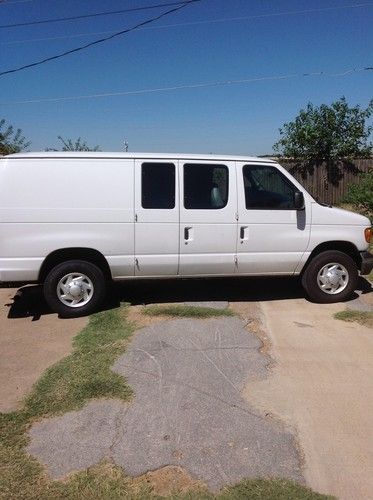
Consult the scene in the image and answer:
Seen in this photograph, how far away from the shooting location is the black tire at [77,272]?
235 inches

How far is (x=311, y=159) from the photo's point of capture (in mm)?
17391

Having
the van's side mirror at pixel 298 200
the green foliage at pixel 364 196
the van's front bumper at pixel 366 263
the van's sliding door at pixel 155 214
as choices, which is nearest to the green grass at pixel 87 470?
the van's sliding door at pixel 155 214

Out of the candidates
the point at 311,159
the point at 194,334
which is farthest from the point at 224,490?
the point at 311,159

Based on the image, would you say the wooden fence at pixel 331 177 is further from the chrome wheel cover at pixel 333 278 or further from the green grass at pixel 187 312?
the green grass at pixel 187 312

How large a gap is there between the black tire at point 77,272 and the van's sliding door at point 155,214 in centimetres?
52

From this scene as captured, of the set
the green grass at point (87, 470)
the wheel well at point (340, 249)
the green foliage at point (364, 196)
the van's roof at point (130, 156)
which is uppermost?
the van's roof at point (130, 156)

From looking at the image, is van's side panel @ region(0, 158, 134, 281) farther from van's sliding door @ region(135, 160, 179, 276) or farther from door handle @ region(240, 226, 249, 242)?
door handle @ region(240, 226, 249, 242)

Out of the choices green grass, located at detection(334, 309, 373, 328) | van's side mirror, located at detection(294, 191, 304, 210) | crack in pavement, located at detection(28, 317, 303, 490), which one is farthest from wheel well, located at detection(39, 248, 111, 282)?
green grass, located at detection(334, 309, 373, 328)

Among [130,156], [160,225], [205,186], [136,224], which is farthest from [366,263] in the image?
[130,156]

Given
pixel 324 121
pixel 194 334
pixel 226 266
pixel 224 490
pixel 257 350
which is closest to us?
Answer: pixel 224 490

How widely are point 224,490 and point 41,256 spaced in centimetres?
385

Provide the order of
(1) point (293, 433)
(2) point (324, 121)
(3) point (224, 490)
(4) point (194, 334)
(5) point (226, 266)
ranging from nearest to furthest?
1. (3) point (224, 490)
2. (1) point (293, 433)
3. (4) point (194, 334)
4. (5) point (226, 266)
5. (2) point (324, 121)

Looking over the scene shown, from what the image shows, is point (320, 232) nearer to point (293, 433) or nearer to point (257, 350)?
point (257, 350)

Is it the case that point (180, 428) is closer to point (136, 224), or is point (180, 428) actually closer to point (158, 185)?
point (136, 224)
